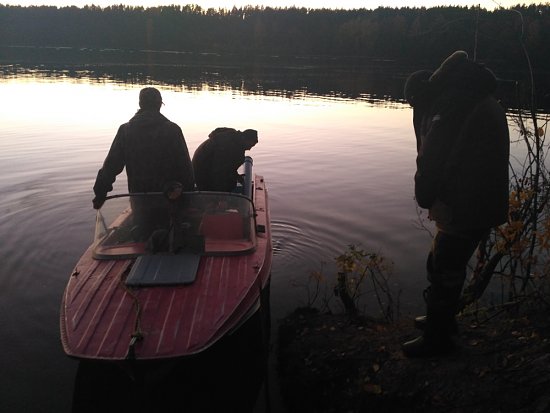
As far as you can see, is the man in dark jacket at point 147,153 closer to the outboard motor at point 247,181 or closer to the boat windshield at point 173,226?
the boat windshield at point 173,226

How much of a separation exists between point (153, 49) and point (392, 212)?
291 ft

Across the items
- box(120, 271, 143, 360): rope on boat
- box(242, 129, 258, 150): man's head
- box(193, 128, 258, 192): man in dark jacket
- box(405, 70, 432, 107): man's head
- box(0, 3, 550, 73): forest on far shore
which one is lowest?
box(120, 271, 143, 360): rope on boat

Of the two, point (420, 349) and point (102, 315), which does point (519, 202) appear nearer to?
point (420, 349)

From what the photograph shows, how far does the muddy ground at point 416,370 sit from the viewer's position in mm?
2918

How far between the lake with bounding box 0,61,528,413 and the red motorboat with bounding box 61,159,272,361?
1.14 metres

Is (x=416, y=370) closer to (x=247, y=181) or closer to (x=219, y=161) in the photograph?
(x=219, y=161)

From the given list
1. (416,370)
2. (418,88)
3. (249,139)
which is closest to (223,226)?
(249,139)

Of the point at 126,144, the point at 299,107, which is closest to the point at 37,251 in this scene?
the point at 126,144

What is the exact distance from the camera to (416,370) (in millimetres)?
3430

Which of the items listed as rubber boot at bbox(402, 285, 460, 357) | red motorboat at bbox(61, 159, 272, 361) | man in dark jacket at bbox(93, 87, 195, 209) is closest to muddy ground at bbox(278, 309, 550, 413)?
rubber boot at bbox(402, 285, 460, 357)

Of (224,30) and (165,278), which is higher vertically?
(224,30)

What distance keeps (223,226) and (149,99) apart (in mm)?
1628

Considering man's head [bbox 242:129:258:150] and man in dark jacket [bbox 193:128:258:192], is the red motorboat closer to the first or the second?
man in dark jacket [bbox 193:128:258:192]

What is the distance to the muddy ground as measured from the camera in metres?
2.92
